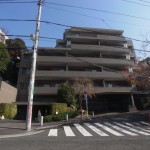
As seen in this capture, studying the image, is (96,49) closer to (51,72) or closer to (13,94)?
(51,72)

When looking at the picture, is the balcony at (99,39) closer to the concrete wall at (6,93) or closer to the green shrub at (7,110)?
the concrete wall at (6,93)

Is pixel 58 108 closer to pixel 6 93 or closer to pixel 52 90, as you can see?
pixel 6 93

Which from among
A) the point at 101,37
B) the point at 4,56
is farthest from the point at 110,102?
the point at 4,56

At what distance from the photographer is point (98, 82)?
1781 inches

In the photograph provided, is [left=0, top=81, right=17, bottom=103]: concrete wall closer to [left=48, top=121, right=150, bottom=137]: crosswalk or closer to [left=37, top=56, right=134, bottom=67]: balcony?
[left=37, top=56, right=134, bottom=67]: balcony

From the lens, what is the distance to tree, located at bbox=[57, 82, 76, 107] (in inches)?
1463

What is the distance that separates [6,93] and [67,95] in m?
8.95

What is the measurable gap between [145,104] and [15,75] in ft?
79.3

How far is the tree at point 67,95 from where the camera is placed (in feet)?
122

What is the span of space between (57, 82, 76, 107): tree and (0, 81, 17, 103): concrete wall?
7227 mm

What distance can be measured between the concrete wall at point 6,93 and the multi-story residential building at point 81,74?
1.67 meters

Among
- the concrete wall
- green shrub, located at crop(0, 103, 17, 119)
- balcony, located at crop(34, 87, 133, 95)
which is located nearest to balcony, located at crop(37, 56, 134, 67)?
balcony, located at crop(34, 87, 133, 95)

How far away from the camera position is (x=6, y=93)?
34.3 m

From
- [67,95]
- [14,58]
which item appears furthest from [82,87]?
[14,58]
